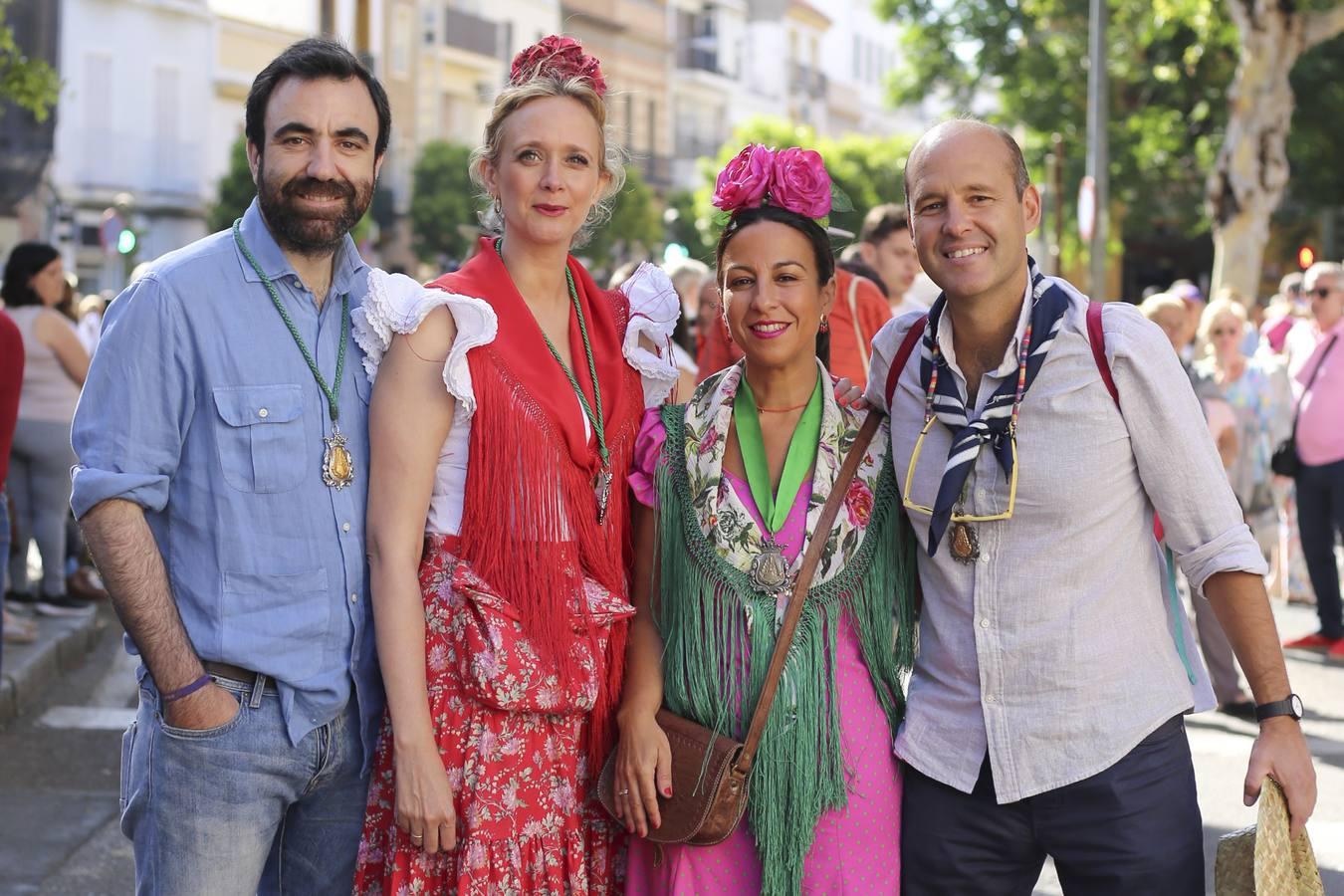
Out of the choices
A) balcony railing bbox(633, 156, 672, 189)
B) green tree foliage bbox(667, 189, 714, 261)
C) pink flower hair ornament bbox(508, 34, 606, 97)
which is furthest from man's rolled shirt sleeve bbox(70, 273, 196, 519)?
balcony railing bbox(633, 156, 672, 189)

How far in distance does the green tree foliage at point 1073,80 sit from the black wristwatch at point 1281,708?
2389cm

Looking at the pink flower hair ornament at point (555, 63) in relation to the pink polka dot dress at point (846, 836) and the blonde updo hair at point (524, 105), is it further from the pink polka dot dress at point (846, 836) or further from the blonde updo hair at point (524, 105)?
the pink polka dot dress at point (846, 836)

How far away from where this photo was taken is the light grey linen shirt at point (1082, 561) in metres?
2.99

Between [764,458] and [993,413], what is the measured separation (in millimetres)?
503

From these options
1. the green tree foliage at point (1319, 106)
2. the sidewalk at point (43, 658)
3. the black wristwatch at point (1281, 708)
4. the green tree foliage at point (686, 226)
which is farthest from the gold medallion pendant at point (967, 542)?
the green tree foliage at point (686, 226)

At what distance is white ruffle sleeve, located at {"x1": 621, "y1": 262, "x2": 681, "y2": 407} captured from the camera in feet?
11.5

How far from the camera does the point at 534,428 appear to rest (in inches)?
125

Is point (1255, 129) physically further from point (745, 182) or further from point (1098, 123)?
point (745, 182)

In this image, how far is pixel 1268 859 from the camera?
2.81 meters

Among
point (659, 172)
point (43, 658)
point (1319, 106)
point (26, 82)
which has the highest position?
point (659, 172)

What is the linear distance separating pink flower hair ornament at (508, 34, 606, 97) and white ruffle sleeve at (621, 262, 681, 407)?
0.46 meters

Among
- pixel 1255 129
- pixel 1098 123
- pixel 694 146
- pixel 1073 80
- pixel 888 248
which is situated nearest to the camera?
pixel 888 248

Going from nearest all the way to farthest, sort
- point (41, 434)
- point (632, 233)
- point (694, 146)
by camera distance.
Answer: point (41, 434), point (632, 233), point (694, 146)

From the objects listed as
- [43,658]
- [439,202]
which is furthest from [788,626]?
[439,202]
